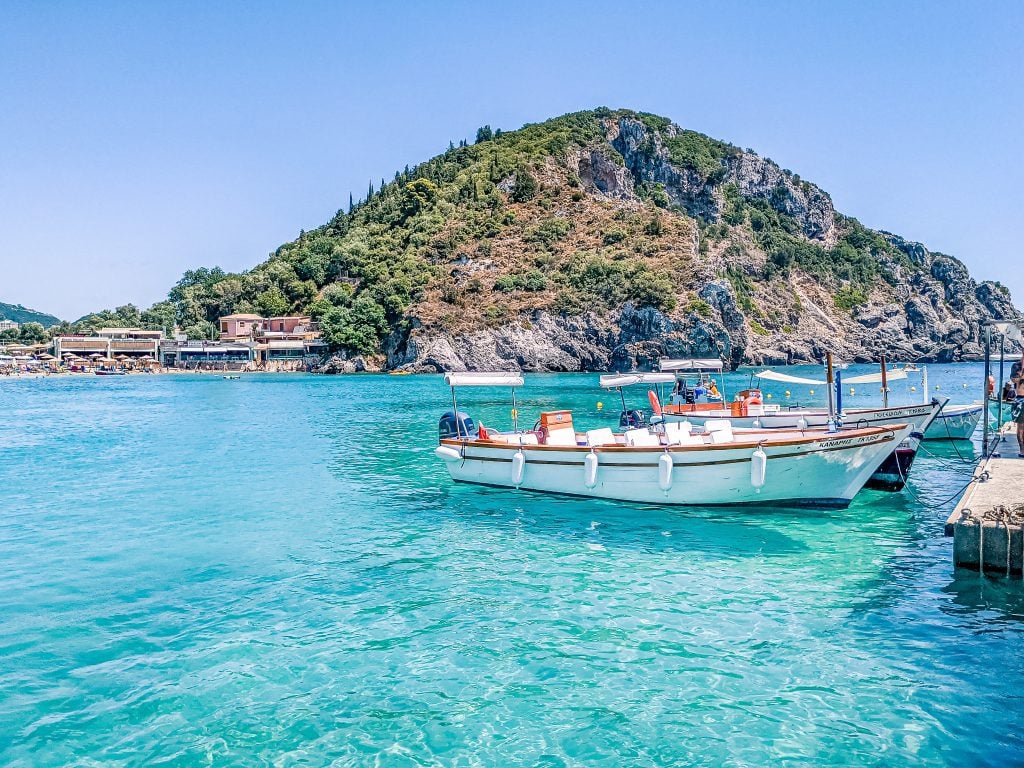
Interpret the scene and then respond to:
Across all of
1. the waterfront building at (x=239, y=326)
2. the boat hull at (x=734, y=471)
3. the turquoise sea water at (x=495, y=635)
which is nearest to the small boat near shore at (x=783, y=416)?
the turquoise sea water at (x=495, y=635)

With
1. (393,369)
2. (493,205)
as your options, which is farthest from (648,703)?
(493,205)

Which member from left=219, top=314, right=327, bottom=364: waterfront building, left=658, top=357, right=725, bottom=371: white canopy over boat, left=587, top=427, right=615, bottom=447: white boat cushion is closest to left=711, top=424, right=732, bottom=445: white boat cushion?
left=587, top=427, right=615, bottom=447: white boat cushion

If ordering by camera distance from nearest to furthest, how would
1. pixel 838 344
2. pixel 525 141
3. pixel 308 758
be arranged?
pixel 308 758 < pixel 838 344 < pixel 525 141

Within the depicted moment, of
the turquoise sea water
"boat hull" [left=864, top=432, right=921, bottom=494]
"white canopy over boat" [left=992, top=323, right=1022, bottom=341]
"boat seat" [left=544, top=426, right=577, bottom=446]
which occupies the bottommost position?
the turquoise sea water

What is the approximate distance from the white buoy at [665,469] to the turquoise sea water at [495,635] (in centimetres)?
97

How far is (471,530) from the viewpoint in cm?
1689

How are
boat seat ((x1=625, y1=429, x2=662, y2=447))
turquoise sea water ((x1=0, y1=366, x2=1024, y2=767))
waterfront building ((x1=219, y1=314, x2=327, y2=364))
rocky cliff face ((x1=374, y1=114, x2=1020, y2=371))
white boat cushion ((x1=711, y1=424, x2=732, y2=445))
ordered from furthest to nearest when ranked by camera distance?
waterfront building ((x1=219, y1=314, x2=327, y2=364)) → rocky cliff face ((x1=374, y1=114, x2=1020, y2=371)) → boat seat ((x1=625, y1=429, x2=662, y2=447)) → white boat cushion ((x1=711, y1=424, x2=732, y2=445)) → turquoise sea water ((x1=0, y1=366, x2=1024, y2=767))

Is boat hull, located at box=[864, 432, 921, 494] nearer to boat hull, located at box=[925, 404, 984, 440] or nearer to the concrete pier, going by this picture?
the concrete pier

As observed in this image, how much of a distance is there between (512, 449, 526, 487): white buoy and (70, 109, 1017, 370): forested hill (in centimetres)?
8597

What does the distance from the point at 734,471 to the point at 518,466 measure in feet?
19.4

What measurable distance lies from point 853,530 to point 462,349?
311 ft

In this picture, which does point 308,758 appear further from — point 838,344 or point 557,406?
point 838,344

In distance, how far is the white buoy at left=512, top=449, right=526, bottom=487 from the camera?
19391 mm

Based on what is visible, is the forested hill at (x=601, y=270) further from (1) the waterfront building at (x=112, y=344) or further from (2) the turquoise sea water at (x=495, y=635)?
(2) the turquoise sea water at (x=495, y=635)
